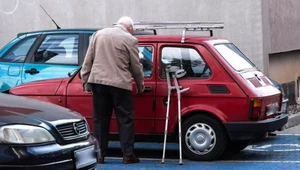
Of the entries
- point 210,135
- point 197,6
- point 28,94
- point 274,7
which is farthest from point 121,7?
point 210,135

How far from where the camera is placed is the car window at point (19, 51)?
1106 cm

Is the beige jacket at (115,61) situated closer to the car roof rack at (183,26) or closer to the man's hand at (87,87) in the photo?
the man's hand at (87,87)

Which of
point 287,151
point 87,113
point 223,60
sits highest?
point 223,60

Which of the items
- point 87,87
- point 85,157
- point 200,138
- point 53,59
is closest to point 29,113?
point 85,157

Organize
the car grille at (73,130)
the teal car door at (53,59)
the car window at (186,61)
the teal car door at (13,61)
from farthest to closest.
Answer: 1. the teal car door at (13,61)
2. the teal car door at (53,59)
3. the car window at (186,61)
4. the car grille at (73,130)

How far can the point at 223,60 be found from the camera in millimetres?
9031

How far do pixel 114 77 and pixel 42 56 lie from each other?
276 cm

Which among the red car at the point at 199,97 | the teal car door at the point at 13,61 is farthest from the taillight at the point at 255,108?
the teal car door at the point at 13,61

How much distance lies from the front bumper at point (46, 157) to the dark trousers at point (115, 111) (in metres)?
1.74

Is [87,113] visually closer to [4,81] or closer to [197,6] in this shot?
[4,81]

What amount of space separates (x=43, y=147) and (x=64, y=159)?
28 cm

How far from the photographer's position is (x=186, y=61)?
9180mm

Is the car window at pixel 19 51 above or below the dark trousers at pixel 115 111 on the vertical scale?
above

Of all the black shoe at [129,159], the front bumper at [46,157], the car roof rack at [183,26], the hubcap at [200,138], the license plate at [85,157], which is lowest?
the black shoe at [129,159]
